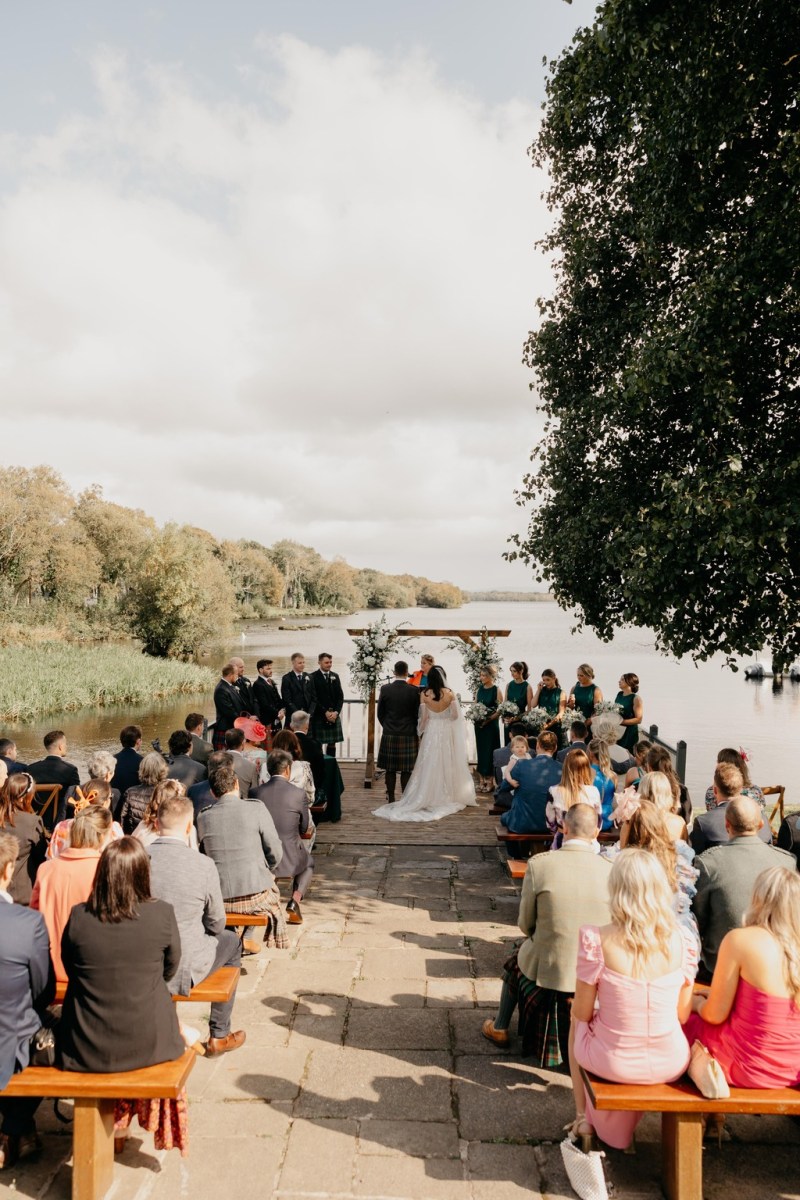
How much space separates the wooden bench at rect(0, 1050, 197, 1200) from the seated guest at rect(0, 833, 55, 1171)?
0.13 metres

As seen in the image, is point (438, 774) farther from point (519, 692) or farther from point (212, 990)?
point (212, 990)

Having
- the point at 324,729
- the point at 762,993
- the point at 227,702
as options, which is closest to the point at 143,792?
the point at 227,702

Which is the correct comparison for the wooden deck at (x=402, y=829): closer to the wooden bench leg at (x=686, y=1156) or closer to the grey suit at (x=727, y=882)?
the grey suit at (x=727, y=882)

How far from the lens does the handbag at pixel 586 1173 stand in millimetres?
3072

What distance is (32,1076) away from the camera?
3156 millimetres

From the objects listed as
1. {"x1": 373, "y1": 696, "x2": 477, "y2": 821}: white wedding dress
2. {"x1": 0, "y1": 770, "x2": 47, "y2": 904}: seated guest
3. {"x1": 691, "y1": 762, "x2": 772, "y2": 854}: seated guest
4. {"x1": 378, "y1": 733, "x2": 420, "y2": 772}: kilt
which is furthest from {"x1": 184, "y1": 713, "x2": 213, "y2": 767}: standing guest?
{"x1": 691, "y1": 762, "x2": 772, "y2": 854}: seated guest

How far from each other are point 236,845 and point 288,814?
2.72 feet

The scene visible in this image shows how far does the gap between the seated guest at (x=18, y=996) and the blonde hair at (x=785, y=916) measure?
3028mm

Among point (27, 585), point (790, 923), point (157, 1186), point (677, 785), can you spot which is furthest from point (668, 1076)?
point (27, 585)

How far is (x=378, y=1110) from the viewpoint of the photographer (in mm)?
3732

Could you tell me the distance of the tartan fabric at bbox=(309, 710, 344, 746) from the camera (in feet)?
33.6

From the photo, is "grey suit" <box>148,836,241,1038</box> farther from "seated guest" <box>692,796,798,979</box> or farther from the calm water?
the calm water

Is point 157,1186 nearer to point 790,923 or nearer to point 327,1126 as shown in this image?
point 327,1126

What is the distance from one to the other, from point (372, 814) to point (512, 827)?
352 centimetres
